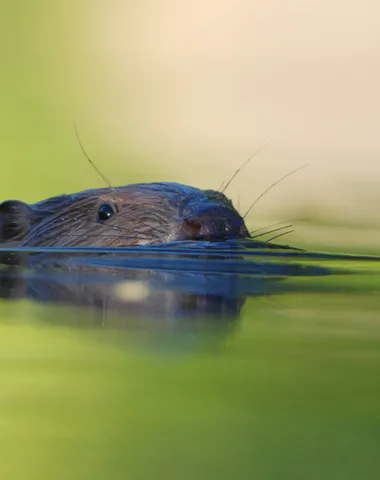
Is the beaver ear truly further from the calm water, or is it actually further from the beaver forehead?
the calm water

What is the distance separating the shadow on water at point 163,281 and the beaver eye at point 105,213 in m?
0.75

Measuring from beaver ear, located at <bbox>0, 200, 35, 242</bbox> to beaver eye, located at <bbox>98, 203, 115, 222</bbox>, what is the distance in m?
0.34

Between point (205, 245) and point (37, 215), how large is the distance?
4.19ft

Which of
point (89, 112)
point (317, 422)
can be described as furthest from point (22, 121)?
point (317, 422)

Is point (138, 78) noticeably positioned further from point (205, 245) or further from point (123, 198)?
point (205, 245)

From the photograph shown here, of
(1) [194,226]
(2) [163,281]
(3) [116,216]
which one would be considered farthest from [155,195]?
(2) [163,281]

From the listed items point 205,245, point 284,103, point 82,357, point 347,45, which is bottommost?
point 82,357

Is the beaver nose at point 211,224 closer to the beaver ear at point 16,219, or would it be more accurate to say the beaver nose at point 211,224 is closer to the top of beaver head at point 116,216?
the top of beaver head at point 116,216

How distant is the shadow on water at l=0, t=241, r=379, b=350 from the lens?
58.3 inches

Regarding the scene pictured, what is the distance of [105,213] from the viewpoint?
11.6 feet

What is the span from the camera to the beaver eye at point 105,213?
352 cm

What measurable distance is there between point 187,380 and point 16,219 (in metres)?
2.71

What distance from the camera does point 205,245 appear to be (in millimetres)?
2656

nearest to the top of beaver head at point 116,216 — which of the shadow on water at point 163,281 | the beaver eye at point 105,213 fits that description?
the beaver eye at point 105,213
